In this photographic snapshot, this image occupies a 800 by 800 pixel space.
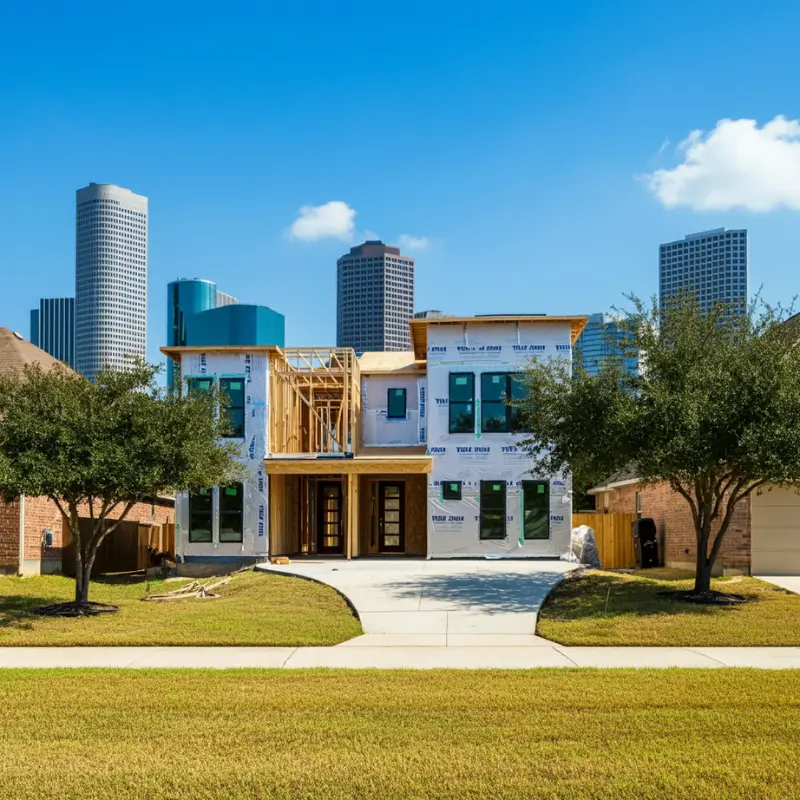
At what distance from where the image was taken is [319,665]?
35.7 feet

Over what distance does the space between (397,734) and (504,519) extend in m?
17.0

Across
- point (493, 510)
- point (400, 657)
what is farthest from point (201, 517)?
point (400, 657)

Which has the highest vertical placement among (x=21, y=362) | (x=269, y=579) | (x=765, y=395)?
(x=21, y=362)

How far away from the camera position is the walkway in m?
10.9

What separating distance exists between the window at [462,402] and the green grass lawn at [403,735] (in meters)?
14.6

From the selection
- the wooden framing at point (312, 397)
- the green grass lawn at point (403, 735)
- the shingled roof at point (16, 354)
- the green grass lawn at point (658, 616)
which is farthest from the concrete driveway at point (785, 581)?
the shingled roof at point (16, 354)

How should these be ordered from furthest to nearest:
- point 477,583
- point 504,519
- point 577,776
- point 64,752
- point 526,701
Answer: point 504,519, point 477,583, point 526,701, point 64,752, point 577,776

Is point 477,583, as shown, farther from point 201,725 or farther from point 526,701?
point 201,725

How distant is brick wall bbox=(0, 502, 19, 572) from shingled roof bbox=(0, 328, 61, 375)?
4.25 m

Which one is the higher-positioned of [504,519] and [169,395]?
[169,395]

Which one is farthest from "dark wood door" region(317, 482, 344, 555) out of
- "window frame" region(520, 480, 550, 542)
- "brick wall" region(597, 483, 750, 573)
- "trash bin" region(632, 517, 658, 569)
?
"brick wall" region(597, 483, 750, 573)

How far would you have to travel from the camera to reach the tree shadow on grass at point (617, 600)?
47.8 feet

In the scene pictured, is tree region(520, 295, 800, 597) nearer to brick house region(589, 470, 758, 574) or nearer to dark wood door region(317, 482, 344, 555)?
brick house region(589, 470, 758, 574)

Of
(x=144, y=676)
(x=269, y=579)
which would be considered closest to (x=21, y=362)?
(x=269, y=579)
